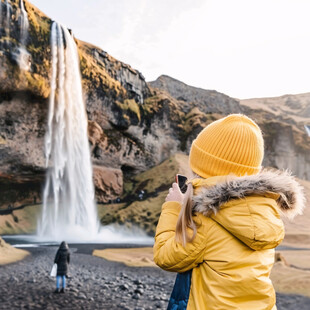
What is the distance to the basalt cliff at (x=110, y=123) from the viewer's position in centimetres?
2806

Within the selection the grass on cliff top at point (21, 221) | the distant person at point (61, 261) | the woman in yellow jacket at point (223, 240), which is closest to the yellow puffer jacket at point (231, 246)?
the woman in yellow jacket at point (223, 240)

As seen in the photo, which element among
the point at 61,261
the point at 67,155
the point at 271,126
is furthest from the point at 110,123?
the point at 61,261

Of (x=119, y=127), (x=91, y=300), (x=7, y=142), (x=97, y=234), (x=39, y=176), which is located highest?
(x=119, y=127)

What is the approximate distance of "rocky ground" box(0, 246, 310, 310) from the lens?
828cm

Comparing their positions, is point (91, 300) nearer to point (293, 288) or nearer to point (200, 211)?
point (293, 288)

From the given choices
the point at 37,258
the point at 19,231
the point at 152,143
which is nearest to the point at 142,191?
the point at 152,143

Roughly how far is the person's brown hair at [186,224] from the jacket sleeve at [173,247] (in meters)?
0.03

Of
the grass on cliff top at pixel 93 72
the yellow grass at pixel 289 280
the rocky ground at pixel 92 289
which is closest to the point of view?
the rocky ground at pixel 92 289

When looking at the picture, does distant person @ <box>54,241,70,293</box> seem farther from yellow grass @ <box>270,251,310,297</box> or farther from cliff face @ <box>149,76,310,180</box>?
cliff face @ <box>149,76,310,180</box>

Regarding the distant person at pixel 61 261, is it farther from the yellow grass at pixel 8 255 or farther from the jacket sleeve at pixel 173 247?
the jacket sleeve at pixel 173 247

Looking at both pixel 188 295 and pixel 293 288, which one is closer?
pixel 188 295

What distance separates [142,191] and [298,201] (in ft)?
115

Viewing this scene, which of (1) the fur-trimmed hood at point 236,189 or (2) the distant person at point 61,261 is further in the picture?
(2) the distant person at point 61,261

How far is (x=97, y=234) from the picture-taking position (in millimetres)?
29969
